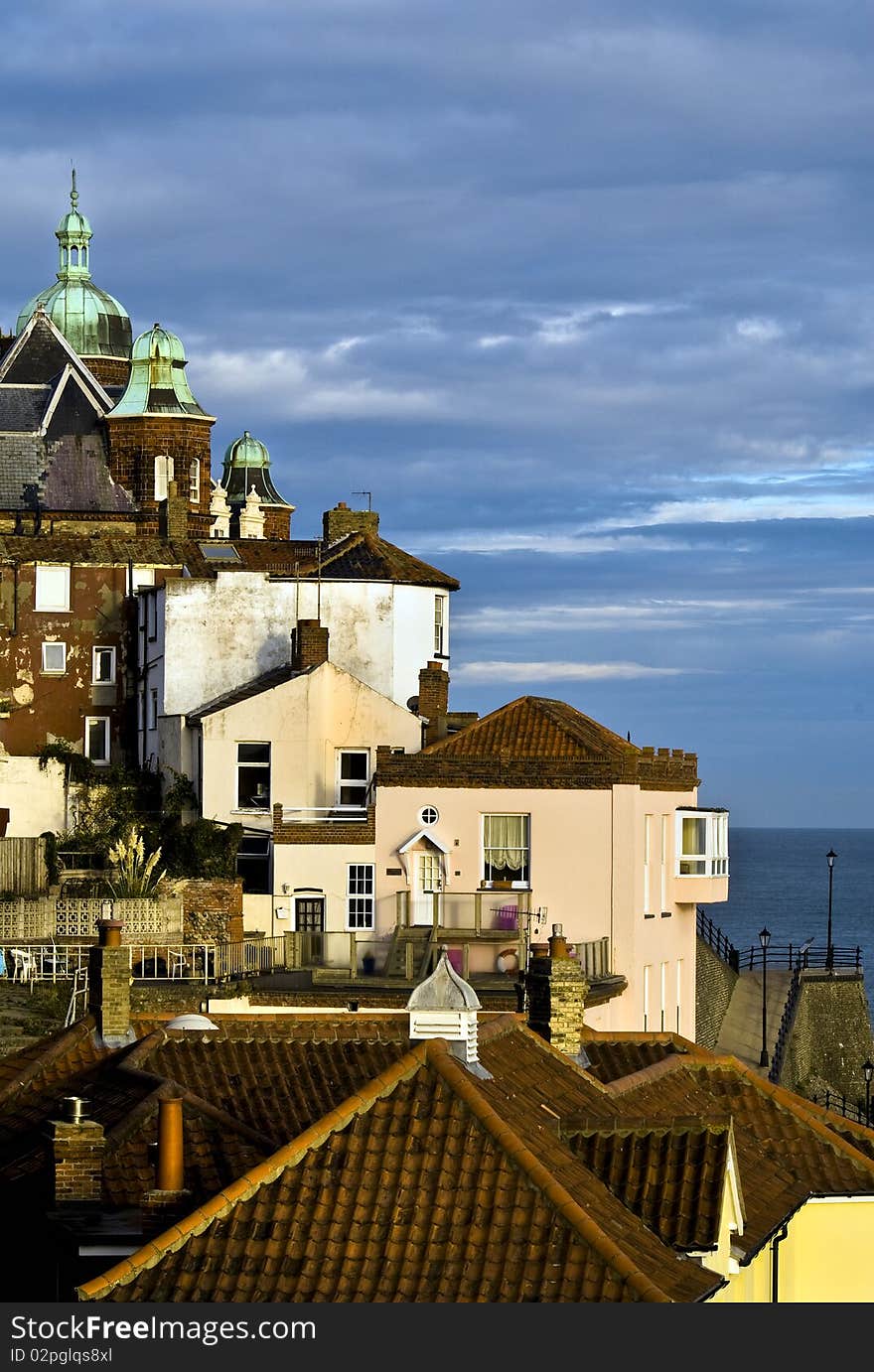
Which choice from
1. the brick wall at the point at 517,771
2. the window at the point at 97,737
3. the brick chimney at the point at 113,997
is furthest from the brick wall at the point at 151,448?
the brick chimney at the point at 113,997

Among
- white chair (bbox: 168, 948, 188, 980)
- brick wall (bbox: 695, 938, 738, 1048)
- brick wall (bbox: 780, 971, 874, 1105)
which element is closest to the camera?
white chair (bbox: 168, 948, 188, 980)

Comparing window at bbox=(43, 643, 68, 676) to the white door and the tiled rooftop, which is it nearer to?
the white door

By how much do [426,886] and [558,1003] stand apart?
25.2 m

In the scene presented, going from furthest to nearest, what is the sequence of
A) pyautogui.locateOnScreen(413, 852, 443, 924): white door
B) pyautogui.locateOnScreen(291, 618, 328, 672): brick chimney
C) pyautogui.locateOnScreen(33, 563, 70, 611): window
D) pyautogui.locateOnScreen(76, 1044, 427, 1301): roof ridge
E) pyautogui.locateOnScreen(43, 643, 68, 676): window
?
pyautogui.locateOnScreen(43, 643, 68, 676): window < pyautogui.locateOnScreen(33, 563, 70, 611): window < pyautogui.locateOnScreen(291, 618, 328, 672): brick chimney < pyautogui.locateOnScreen(413, 852, 443, 924): white door < pyautogui.locateOnScreen(76, 1044, 427, 1301): roof ridge

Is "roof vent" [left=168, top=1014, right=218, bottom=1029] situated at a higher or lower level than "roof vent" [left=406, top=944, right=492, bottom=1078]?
lower

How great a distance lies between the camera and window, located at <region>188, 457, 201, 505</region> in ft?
262

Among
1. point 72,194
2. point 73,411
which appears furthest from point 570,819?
point 72,194

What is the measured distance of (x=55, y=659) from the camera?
237ft

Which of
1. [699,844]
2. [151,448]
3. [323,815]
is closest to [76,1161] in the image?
[323,815]

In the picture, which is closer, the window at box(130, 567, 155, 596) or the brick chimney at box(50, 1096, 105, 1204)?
the brick chimney at box(50, 1096, 105, 1204)

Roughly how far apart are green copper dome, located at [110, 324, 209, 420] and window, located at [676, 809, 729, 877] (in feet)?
84.3

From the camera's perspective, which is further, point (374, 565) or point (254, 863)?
point (374, 565)

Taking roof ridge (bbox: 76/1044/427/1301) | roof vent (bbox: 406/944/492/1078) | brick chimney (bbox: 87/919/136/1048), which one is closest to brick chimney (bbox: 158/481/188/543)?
brick chimney (bbox: 87/919/136/1048)

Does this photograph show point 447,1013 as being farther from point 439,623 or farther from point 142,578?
point 142,578
